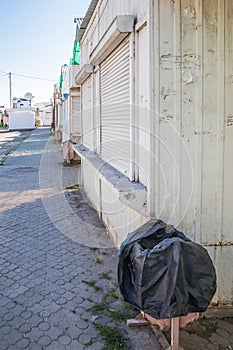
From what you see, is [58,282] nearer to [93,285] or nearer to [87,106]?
[93,285]

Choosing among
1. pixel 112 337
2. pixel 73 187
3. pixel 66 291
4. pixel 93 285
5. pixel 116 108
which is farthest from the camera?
pixel 73 187

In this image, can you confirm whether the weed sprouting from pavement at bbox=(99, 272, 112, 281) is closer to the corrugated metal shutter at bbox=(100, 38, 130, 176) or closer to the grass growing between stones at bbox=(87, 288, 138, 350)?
the grass growing between stones at bbox=(87, 288, 138, 350)

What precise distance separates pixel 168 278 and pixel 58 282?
188 cm

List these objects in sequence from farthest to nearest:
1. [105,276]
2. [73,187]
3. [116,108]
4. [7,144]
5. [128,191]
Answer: [7,144] → [73,187] → [116,108] → [105,276] → [128,191]

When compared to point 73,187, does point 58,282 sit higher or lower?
lower

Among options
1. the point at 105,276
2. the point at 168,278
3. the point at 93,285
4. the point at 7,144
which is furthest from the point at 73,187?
the point at 7,144

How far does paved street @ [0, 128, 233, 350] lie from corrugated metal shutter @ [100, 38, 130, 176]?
117 cm

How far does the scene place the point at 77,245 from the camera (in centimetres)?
493

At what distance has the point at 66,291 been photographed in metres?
3.62

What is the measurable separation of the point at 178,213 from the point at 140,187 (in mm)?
528

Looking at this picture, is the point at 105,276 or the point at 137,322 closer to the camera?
the point at 137,322

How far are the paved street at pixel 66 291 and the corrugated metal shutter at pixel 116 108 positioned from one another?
1.17 m

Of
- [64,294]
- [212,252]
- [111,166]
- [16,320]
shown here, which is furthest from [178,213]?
[111,166]

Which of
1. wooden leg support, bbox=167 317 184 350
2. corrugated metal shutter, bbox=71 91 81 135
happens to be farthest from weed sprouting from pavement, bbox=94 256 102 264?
corrugated metal shutter, bbox=71 91 81 135
